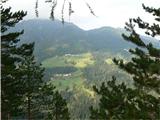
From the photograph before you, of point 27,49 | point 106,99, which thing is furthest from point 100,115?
point 27,49

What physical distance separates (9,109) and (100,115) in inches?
580

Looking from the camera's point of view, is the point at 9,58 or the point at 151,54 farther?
the point at 9,58

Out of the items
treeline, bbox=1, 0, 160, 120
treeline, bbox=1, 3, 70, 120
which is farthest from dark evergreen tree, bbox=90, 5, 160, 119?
treeline, bbox=1, 3, 70, 120

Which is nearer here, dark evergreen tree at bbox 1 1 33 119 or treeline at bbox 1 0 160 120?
treeline at bbox 1 0 160 120

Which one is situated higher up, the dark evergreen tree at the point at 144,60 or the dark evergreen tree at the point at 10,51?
the dark evergreen tree at the point at 144,60

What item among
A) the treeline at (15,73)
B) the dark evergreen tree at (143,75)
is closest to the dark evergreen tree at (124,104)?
the dark evergreen tree at (143,75)

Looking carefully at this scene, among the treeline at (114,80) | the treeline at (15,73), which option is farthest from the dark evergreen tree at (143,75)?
the treeline at (15,73)

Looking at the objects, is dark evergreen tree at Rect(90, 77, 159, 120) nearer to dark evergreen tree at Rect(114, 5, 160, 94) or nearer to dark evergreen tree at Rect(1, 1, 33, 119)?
dark evergreen tree at Rect(114, 5, 160, 94)

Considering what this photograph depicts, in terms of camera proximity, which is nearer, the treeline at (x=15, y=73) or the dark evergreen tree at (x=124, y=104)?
the dark evergreen tree at (x=124, y=104)

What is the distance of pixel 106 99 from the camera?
42.1 meters

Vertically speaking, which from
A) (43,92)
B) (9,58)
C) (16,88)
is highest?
(9,58)

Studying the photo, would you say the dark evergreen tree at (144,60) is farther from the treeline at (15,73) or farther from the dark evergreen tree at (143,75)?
the treeline at (15,73)

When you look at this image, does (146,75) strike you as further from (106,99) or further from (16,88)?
(16,88)

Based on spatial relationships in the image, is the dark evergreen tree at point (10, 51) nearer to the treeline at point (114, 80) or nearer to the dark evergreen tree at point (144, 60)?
the treeline at point (114, 80)
